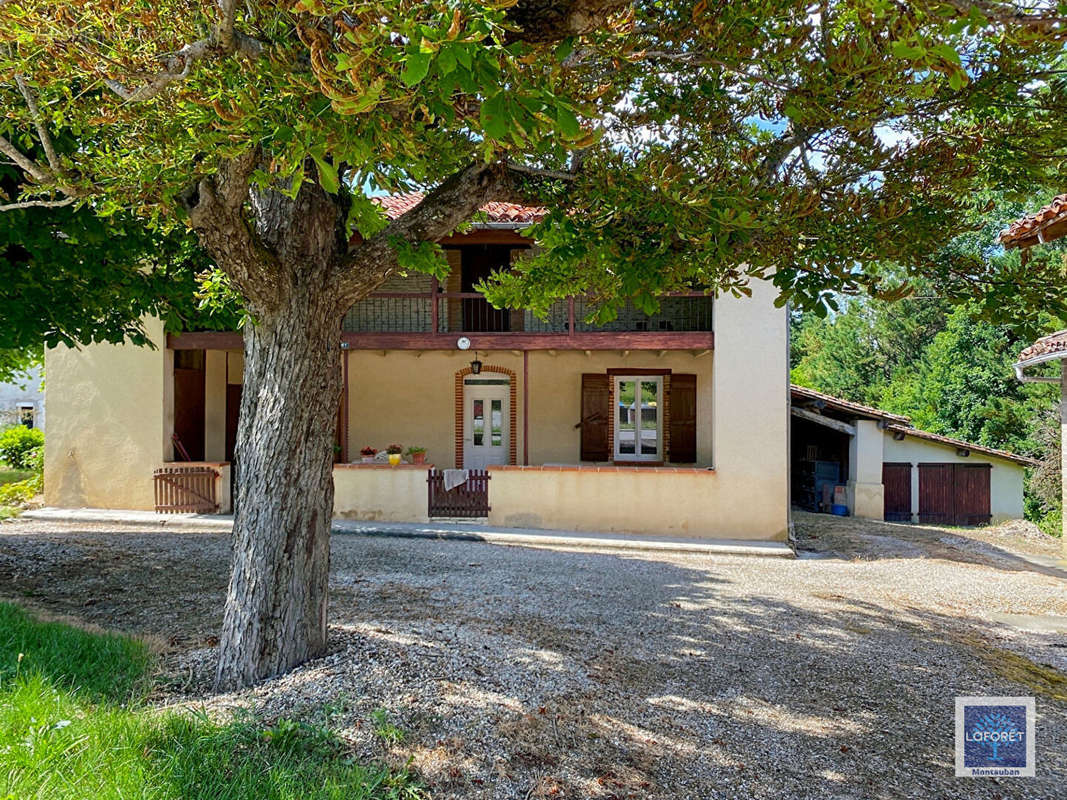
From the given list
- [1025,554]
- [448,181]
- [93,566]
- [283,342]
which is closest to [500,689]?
[283,342]

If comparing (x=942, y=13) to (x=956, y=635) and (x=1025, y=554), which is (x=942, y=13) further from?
(x=1025, y=554)

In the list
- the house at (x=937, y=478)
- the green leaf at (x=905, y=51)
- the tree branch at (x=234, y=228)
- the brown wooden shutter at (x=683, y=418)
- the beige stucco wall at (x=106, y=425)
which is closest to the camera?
the green leaf at (x=905, y=51)

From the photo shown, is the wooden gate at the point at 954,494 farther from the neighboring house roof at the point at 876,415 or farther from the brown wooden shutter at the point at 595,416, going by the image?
the brown wooden shutter at the point at 595,416

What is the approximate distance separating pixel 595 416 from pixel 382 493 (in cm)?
499

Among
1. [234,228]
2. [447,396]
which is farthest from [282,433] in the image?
[447,396]

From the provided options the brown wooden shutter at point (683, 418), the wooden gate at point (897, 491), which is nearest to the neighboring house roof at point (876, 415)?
the wooden gate at point (897, 491)

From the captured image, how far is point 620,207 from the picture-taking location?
4.00m

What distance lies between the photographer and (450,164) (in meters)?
4.75

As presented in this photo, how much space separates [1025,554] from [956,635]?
7.36 meters

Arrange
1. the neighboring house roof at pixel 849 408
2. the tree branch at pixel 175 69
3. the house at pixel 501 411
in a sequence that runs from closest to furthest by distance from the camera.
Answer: the tree branch at pixel 175 69, the house at pixel 501 411, the neighboring house roof at pixel 849 408

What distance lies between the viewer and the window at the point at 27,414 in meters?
25.9

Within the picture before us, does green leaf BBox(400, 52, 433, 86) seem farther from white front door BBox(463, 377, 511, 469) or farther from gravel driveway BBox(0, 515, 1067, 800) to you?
white front door BBox(463, 377, 511, 469)

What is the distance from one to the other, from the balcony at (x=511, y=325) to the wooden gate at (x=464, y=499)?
2526mm

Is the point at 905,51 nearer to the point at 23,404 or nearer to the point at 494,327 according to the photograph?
the point at 494,327
